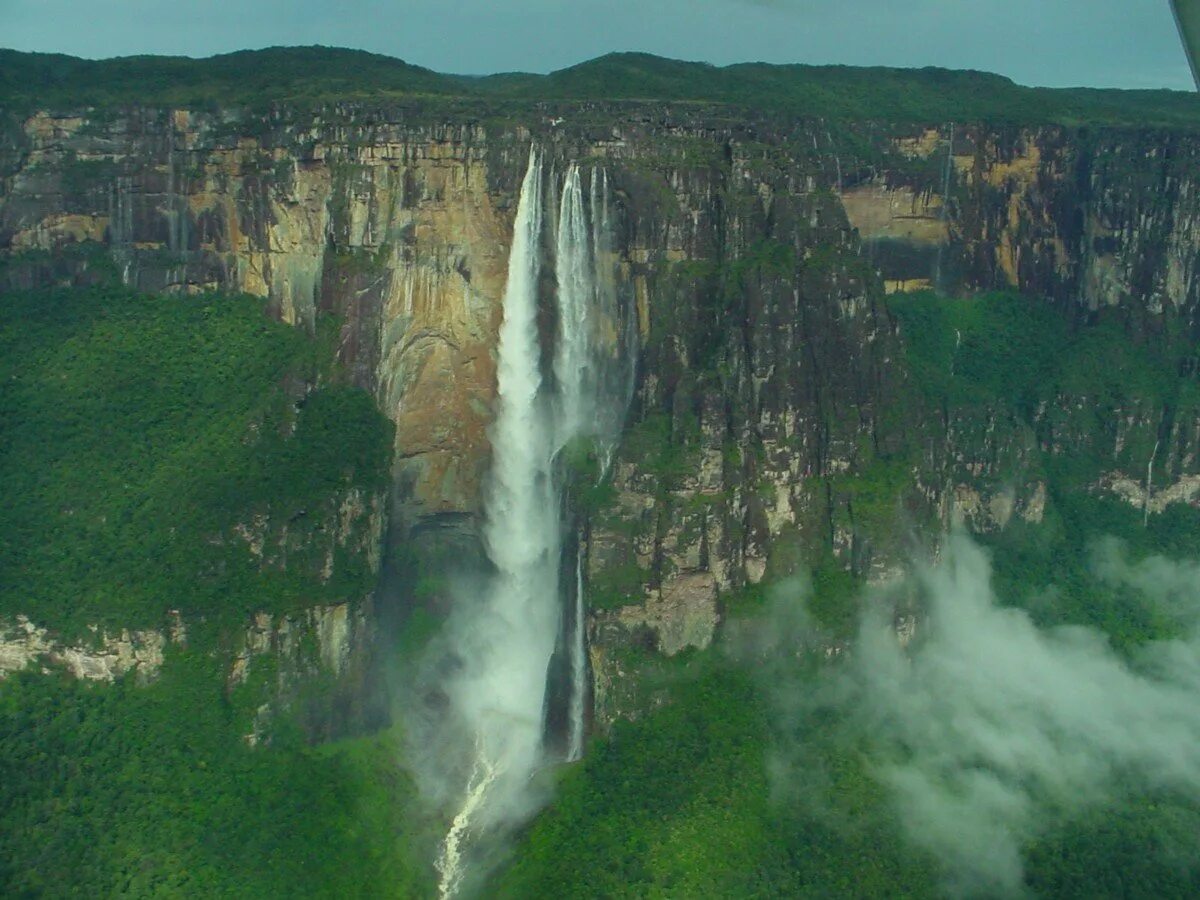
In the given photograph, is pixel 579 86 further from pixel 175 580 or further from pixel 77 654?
pixel 77 654

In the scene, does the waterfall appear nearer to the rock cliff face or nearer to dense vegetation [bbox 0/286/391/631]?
the rock cliff face

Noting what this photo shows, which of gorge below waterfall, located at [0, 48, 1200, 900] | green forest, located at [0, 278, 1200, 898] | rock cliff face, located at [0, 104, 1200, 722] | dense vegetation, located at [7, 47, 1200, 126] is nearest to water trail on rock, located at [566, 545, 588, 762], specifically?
gorge below waterfall, located at [0, 48, 1200, 900]

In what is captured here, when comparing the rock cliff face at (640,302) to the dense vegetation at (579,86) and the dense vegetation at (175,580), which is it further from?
the dense vegetation at (579,86)

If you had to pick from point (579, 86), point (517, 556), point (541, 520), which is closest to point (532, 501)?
point (541, 520)

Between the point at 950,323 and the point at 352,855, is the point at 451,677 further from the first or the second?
the point at 950,323

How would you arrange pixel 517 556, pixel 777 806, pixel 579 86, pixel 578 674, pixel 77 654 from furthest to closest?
1. pixel 579 86
2. pixel 517 556
3. pixel 578 674
4. pixel 77 654
5. pixel 777 806

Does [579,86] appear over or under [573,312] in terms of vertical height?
over

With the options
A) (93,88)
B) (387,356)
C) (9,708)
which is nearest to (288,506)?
(387,356)
